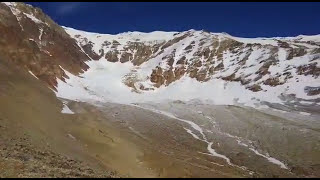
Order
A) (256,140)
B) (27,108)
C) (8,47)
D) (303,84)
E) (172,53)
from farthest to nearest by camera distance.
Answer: (172,53), (303,84), (8,47), (256,140), (27,108)

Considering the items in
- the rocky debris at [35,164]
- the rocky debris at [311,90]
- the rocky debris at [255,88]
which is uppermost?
the rocky debris at [311,90]

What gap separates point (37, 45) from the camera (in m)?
104

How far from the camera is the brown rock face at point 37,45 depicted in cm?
9031

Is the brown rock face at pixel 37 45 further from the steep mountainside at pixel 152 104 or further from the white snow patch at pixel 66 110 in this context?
the white snow patch at pixel 66 110

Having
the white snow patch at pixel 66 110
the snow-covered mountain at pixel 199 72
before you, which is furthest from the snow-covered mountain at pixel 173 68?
the white snow patch at pixel 66 110

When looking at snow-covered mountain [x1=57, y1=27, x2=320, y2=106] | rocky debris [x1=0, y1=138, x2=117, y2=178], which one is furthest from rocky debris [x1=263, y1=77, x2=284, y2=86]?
rocky debris [x1=0, y1=138, x2=117, y2=178]

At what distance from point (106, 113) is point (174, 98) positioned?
3171 cm

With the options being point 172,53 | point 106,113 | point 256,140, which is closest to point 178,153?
point 256,140

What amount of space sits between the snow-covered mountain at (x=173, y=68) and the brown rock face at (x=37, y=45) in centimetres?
29

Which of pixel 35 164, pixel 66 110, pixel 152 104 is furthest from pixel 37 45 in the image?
pixel 35 164

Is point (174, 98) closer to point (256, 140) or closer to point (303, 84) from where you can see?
point (303, 84)

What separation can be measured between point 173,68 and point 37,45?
3483cm

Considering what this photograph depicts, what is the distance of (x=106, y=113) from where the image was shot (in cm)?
7244

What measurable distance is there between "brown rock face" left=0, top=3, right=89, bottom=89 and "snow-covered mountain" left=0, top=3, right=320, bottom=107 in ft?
0.94
